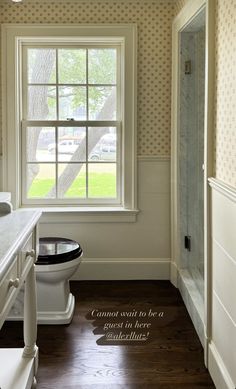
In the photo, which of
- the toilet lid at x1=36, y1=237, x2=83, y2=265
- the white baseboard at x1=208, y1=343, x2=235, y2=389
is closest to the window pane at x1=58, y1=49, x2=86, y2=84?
the toilet lid at x1=36, y1=237, x2=83, y2=265

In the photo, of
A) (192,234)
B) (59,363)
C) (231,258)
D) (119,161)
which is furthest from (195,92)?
(59,363)

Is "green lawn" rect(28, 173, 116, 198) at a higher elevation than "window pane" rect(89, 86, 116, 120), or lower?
lower

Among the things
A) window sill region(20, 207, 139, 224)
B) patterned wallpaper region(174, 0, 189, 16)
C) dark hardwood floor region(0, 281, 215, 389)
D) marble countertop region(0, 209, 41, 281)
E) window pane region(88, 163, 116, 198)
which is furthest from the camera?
window pane region(88, 163, 116, 198)

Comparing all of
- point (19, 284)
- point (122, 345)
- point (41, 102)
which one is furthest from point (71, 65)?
point (19, 284)

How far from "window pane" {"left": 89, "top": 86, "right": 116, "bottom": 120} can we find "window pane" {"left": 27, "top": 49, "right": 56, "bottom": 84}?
0.35 m

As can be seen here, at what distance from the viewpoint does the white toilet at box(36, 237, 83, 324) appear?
9.22ft

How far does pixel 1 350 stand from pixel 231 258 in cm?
119

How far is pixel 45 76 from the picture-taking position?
365 cm

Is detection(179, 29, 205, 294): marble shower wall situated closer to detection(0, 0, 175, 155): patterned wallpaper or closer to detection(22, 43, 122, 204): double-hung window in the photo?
detection(0, 0, 175, 155): patterned wallpaper

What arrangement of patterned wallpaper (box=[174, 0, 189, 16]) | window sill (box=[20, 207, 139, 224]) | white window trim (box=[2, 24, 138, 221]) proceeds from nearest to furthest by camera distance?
1. patterned wallpaper (box=[174, 0, 189, 16])
2. white window trim (box=[2, 24, 138, 221])
3. window sill (box=[20, 207, 139, 224])

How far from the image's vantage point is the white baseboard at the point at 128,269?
12.1ft

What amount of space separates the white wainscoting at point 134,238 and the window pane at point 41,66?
1.07 meters

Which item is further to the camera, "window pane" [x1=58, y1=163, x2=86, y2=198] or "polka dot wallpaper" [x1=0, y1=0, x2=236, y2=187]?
"window pane" [x1=58, y1=163, x2=86, y2=198]

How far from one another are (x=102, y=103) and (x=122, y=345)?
1.98 metres
